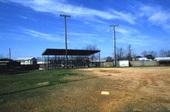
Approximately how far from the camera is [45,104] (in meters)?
12.5

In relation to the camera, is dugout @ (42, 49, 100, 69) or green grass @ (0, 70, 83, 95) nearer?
green grass @ (0, 70, 83, 95)

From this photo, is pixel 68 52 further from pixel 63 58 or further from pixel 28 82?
pixel 28 82

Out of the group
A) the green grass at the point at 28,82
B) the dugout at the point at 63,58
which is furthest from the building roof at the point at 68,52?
the green grass at the point at 28,82

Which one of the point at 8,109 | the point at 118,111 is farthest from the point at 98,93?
the point at 8,109

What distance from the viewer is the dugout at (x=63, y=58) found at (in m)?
70.4

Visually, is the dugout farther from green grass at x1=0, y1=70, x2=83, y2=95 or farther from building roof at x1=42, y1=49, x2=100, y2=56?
green grass at x1=0, y1=70, x2=83, y2=95

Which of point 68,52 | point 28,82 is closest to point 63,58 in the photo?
point 68,52

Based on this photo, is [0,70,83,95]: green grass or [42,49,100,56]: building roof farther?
[42,49,100,56]: building roof

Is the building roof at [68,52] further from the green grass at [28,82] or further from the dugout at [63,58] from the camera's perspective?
the green grass at [28,82]

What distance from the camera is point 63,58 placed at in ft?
252

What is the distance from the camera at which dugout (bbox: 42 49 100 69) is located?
70438mm

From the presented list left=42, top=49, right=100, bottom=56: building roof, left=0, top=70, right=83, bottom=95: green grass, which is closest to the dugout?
left=42, top=49, right=100, bottom=56: building roof

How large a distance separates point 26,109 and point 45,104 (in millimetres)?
1248

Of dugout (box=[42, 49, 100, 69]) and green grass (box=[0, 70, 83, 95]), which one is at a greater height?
dugout (box=[42, 49, 100, 69])
